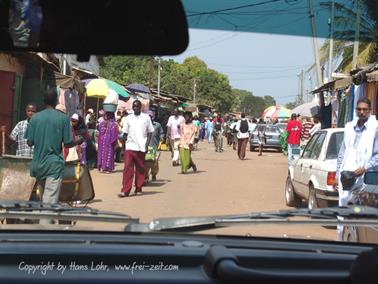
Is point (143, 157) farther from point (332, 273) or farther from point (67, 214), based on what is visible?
point (332, 273)

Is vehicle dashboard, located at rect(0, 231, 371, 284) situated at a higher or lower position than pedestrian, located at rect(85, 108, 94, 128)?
lower

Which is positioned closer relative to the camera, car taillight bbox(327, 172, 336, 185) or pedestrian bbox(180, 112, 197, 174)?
car taillight bbox(327, 172, 336, 185)

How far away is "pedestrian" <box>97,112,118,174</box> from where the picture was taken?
15.1 metres

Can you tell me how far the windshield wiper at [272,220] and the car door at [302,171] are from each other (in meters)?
6.47

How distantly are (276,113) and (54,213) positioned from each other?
43.4 m

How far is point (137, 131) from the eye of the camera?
11.5 meters

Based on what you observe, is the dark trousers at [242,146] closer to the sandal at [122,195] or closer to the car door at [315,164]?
the sandal at [122,195]

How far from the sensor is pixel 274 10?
2861mm

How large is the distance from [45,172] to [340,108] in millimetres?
9336

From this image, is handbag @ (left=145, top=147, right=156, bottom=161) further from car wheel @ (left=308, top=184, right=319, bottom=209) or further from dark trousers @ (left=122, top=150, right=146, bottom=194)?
car wheel @ (left=308, top=184, right=319, bottom=209)

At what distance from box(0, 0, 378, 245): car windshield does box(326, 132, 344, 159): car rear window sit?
2cm

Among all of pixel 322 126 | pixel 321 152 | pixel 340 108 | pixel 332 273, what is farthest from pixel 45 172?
pixel 322 126

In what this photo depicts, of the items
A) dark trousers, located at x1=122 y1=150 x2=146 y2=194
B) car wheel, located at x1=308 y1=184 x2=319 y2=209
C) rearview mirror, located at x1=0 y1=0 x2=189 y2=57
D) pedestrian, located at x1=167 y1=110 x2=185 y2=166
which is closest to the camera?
rearview mirror, located at x1=0 y1=0 x2=189 y2=57

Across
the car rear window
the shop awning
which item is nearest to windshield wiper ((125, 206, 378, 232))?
the car rear window
